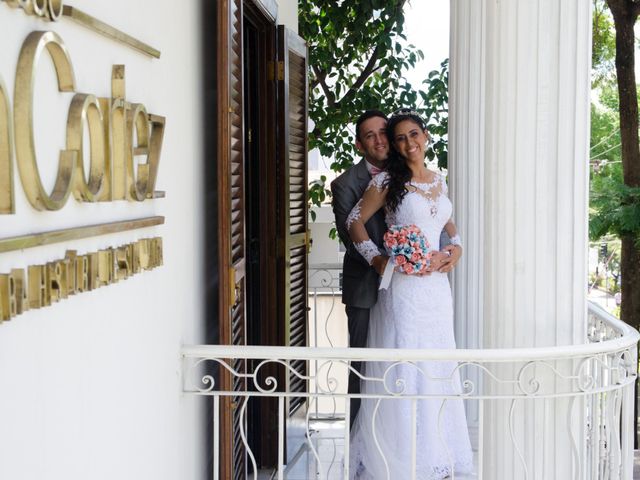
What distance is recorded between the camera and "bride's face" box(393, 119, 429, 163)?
16.5ft

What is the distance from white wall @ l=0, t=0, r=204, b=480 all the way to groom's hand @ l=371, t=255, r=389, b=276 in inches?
52.9

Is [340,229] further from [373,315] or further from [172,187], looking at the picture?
[172,187]

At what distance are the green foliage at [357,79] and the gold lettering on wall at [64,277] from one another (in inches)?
224

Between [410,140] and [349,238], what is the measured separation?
2.13 ft

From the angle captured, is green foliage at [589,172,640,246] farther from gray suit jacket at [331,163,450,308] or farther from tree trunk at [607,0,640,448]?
gray suit jacket at [331,163,450,308]

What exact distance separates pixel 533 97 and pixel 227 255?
1341mm

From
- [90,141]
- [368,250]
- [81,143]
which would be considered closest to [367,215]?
[368,250]

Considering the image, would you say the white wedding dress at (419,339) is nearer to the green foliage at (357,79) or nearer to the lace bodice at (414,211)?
the lace bodice at (414,211)

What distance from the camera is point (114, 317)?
2.71m

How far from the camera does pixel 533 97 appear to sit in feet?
12.0

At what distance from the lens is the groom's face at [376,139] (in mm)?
5316

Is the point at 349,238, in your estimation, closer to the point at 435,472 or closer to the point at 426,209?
the point at 426,209

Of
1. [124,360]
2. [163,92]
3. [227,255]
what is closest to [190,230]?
[227,255]

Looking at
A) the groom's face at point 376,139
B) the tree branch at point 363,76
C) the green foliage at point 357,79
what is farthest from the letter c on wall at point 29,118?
the tree branch at point 363,76
